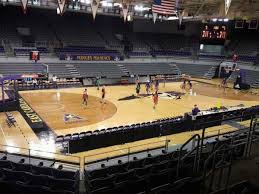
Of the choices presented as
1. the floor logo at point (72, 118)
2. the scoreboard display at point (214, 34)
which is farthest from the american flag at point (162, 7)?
the scoreboard display at point (214, 34)

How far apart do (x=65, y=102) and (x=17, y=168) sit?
15089 millimetres

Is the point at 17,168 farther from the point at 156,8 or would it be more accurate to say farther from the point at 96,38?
the point at 96,38

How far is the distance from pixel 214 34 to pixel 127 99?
13.1 m

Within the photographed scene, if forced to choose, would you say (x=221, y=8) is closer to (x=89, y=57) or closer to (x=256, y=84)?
(x=256, y=84)

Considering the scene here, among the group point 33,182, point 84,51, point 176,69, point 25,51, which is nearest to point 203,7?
point 176,69

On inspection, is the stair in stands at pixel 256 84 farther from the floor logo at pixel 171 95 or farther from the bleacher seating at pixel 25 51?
the bleacher seating at pixel 25 51

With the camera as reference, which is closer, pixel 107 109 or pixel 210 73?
pixel 107 109

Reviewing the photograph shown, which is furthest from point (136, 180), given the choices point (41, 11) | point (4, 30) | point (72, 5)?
point (41, 11)

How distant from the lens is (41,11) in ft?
129

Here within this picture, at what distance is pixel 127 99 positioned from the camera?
25422 millimetres

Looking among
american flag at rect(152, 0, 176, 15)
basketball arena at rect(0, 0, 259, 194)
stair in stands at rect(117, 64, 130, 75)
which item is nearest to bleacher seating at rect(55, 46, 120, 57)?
basketball arena at rect(0, 0, 259, 194)

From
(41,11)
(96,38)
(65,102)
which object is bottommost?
(65,102)

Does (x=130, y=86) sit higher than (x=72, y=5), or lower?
lower

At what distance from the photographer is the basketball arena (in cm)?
771
